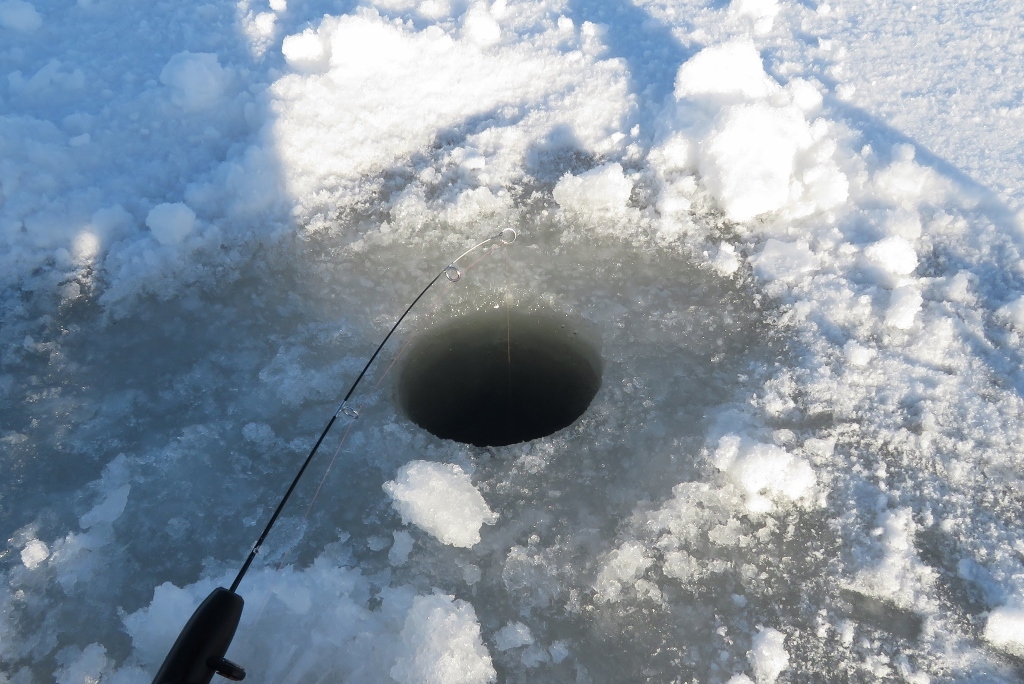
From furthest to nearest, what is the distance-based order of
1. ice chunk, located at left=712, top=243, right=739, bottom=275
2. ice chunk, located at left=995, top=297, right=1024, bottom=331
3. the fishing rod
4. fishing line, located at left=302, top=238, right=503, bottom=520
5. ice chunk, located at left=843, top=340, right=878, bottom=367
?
ice chunk, located at left=712, top=243, right=739, bottom=275 < ice chunk, located at left=995, top=297, right=1024, bottom=331 < ice chunk, located at left=843, top=340, right=878, bottom=367 < fishing line, located at left=302, top=238, right=503, bottom=520 < the fishing rod

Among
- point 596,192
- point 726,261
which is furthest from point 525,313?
point 726,261

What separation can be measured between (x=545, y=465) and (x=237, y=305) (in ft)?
6.44

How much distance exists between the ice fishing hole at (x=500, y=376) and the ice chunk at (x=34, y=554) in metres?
1.72

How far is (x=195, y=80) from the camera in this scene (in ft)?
15.9

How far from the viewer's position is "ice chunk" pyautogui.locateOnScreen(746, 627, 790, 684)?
2.76 m

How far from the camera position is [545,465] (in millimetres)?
3342

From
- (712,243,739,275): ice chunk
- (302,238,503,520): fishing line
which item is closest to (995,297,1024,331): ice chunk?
(712,243,739,275): ice chunk

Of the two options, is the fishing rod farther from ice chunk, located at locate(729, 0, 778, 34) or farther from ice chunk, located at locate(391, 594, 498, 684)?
ice chunk, located at locate(729, 0, 778, 34)

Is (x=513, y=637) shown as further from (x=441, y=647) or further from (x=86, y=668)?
(x=86, y=668)

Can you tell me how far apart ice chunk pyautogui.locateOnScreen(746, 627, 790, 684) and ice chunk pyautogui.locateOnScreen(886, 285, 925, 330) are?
177 centimetres

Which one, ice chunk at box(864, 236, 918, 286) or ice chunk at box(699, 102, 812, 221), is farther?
ice chunk at box(699, 102, 812, 221)

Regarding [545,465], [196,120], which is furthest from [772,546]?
[196,120]

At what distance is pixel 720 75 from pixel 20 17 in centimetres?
523

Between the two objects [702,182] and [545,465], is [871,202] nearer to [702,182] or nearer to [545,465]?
[702,182]
